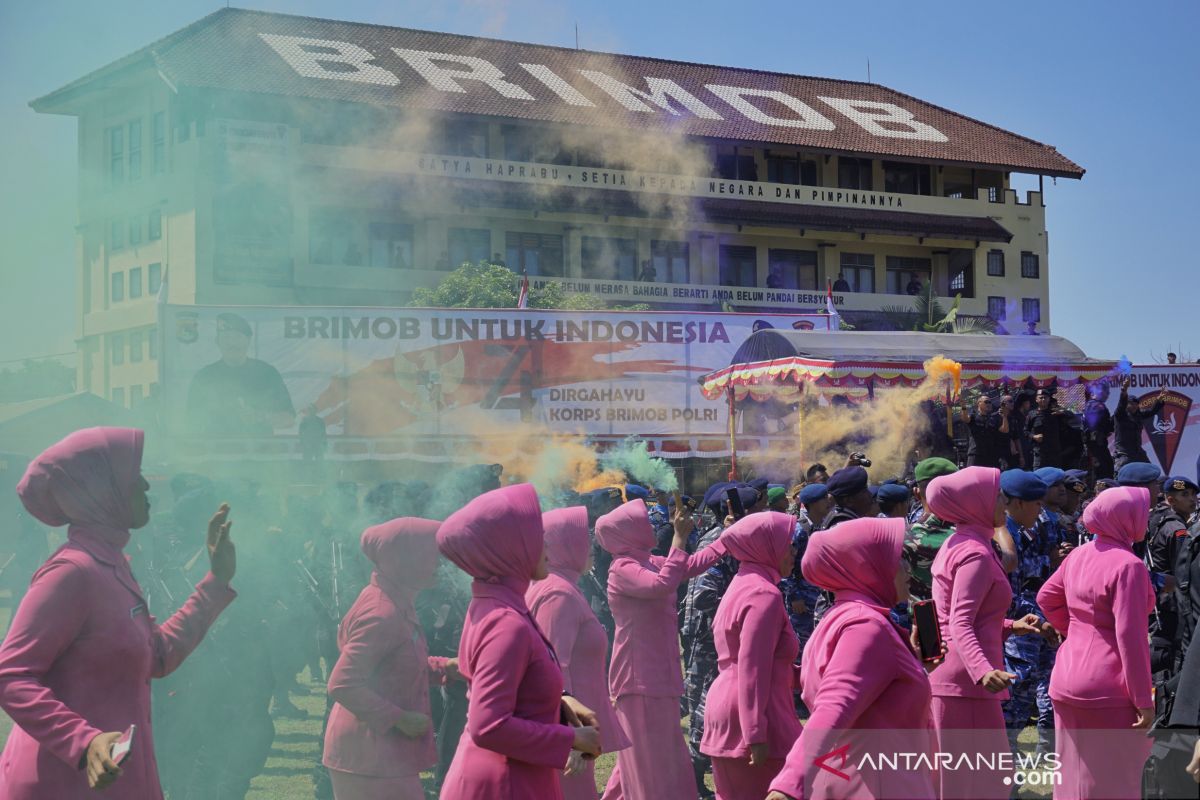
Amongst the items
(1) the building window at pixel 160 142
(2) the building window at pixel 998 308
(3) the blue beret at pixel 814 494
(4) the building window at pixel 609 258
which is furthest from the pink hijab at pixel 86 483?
(2) the building window at pixel 998 308

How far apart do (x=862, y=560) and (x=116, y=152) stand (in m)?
34.4

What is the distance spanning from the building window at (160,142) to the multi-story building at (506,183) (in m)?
0.10

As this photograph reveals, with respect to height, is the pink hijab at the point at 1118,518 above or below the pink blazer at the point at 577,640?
above

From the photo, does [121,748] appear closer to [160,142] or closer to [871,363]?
[871,363]

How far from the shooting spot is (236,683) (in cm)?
716

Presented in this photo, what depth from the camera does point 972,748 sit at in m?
5.44

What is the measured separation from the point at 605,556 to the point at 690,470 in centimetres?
954

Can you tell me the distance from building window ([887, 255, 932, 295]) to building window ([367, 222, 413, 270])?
721 inches

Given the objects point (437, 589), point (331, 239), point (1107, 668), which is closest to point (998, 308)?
point (331, 239)

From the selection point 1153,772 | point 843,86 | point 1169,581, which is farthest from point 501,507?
point 843,86

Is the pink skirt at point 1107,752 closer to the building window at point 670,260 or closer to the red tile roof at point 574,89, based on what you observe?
the red tile roof at point 574,89

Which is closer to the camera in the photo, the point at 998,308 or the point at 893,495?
the point at 893,495

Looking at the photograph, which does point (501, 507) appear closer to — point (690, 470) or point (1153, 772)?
point (1153, 772)

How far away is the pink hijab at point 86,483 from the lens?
388 centimetres
